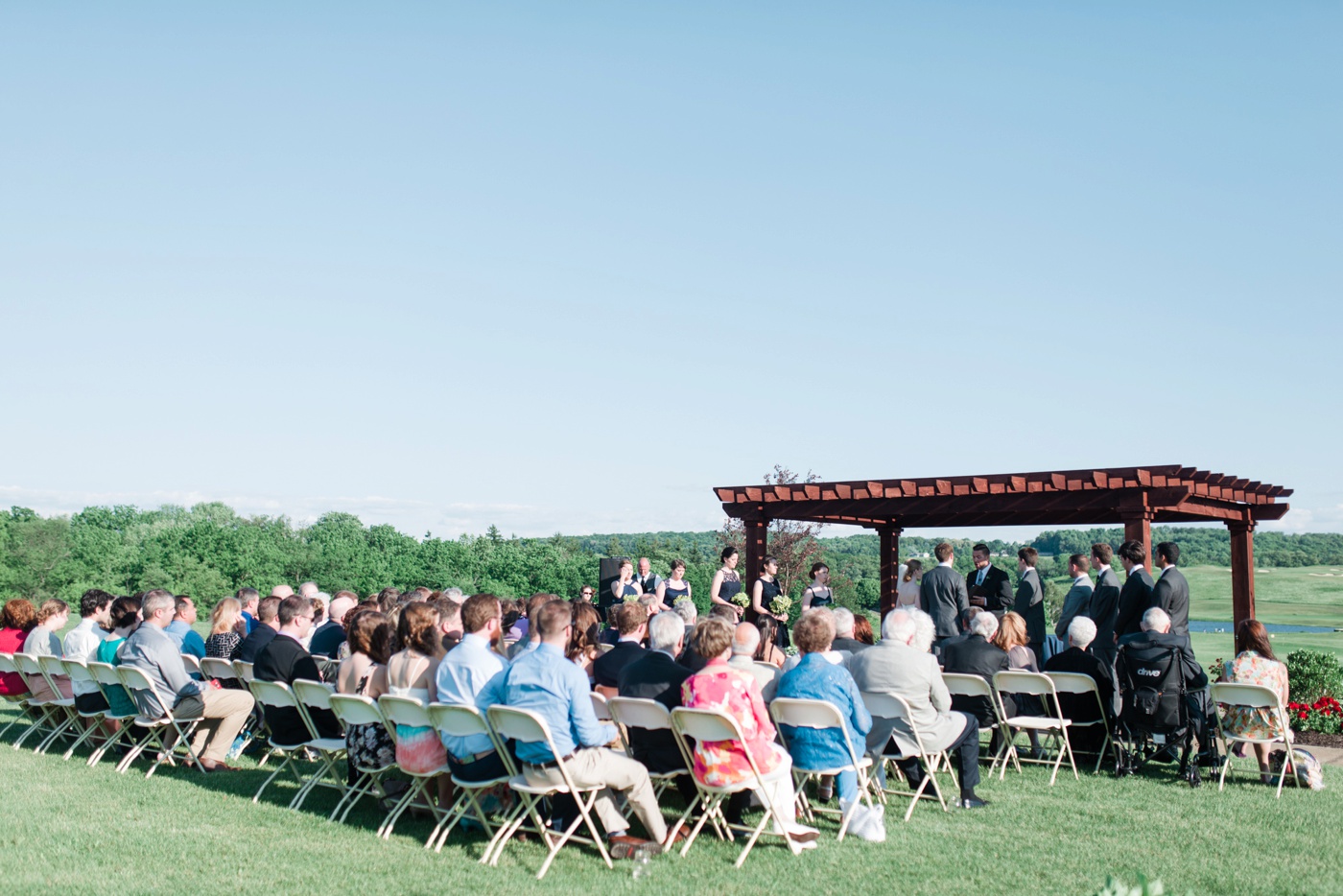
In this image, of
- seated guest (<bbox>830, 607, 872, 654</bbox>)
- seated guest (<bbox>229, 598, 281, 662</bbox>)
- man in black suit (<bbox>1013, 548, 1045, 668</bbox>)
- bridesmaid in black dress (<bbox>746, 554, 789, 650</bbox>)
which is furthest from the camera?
bridesmaid in black dress (<bbox>746, 554, 789, 650</bbox>)

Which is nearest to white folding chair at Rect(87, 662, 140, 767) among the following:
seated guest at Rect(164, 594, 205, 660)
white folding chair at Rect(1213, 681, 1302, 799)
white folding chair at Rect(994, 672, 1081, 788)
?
seated guest at Rect(164, 594, 205, 660)

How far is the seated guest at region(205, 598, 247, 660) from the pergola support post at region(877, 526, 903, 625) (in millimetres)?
10289

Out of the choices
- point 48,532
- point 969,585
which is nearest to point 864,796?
point 969,585

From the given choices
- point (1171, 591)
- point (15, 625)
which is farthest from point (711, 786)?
point (15, 625)

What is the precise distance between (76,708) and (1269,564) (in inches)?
2484

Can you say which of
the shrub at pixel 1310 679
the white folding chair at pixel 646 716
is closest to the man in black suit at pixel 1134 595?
the shrub at pixel 1310 679

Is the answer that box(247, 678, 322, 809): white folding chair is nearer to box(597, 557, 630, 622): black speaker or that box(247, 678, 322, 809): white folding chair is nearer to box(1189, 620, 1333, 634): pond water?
box(597, 557, 630, 622): black speaker

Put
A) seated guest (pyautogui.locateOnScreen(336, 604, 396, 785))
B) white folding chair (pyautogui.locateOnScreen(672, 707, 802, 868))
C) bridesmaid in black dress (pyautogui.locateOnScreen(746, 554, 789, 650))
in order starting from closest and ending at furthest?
white folding chair (pyautogui.locateOnScreen(672, 707, 802, 868)) → seated guest (pyautogui.locateOnScreen(336, 604, 396, 785)) → bridesmaid in black dress (pyautogui.locateOnScreen(746, 554, 789, 650))

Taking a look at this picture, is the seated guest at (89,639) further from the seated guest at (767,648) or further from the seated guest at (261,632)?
the seated guest at (767,648)

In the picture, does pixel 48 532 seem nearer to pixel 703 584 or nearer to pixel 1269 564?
pixel 703 584

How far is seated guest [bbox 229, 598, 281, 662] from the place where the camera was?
759 centimetres

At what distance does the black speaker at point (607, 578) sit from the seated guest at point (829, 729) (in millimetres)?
8269

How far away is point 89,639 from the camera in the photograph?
8.48 metres

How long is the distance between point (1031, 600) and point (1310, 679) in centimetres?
244
